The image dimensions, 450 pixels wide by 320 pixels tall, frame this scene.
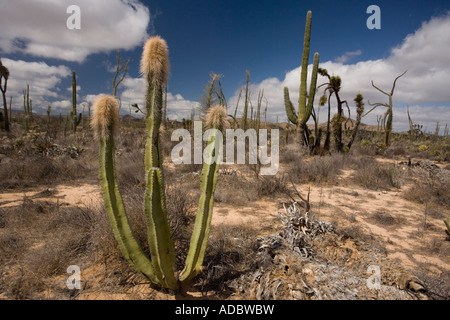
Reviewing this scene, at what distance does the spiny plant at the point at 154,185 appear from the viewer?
1861 mm

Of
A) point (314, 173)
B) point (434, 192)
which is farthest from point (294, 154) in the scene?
point (434, 192)

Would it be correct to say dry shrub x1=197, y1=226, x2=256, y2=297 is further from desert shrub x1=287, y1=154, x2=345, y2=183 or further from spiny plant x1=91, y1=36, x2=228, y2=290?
desert shrub x1=287, y1=154, x2=345, y2=183

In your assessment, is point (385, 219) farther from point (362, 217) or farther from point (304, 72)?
point (304, 72)

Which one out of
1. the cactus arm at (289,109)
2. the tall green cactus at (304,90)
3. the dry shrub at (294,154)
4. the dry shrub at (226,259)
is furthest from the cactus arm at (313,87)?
the dry shrub at (226,259)

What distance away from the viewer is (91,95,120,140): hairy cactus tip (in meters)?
1.90

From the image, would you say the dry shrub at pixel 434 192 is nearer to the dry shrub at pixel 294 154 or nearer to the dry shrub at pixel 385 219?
the dry shrub at pixel 385 219

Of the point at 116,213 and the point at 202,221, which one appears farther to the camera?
the point at 202,221

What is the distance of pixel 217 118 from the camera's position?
7.16ft

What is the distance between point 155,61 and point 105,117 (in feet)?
2.11

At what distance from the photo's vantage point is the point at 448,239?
3.43 metres

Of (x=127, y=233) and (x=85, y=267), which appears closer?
(x=127, y=233)
